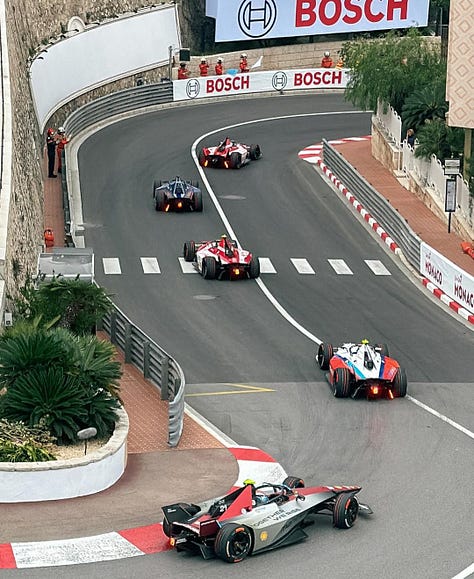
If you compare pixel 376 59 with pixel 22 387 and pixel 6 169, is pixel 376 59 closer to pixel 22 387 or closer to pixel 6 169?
pixel 6 169

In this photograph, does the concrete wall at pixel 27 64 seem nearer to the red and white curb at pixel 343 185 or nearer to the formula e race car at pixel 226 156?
the formula e race car at pixel 226 156

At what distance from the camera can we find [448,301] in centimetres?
3812

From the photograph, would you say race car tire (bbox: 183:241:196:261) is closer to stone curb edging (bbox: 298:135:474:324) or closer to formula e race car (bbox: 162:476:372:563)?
stone curb edging (bbox: 298:135:474:324)

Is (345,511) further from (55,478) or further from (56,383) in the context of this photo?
(56,383)

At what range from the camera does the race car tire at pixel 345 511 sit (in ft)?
70.8

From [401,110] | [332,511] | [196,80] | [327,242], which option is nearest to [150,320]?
[327,242]

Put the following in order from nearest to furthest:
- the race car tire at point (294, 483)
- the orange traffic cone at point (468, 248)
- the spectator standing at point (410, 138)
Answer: the race car tire at point (294, 483), the orange traffic cone at point (468, 248), the spectator standing at point (410, 138)

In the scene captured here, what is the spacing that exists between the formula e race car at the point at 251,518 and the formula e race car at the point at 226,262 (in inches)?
698

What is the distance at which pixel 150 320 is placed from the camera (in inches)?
1414

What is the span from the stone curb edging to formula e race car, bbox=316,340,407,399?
299 inches

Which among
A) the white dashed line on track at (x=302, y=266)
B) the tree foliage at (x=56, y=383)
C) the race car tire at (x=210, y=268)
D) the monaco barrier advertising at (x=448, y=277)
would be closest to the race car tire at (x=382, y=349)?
the monaco barrier advertising at (x=448, y=277)

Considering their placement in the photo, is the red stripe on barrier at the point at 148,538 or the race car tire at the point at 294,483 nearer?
the red stripe on barrier at the point at 148,538

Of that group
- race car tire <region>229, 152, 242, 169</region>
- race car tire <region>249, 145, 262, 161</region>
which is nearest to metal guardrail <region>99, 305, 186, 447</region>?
race car tire <region>229, 152, 242, 169</region>

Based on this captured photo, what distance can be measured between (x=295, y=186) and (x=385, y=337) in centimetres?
1783
